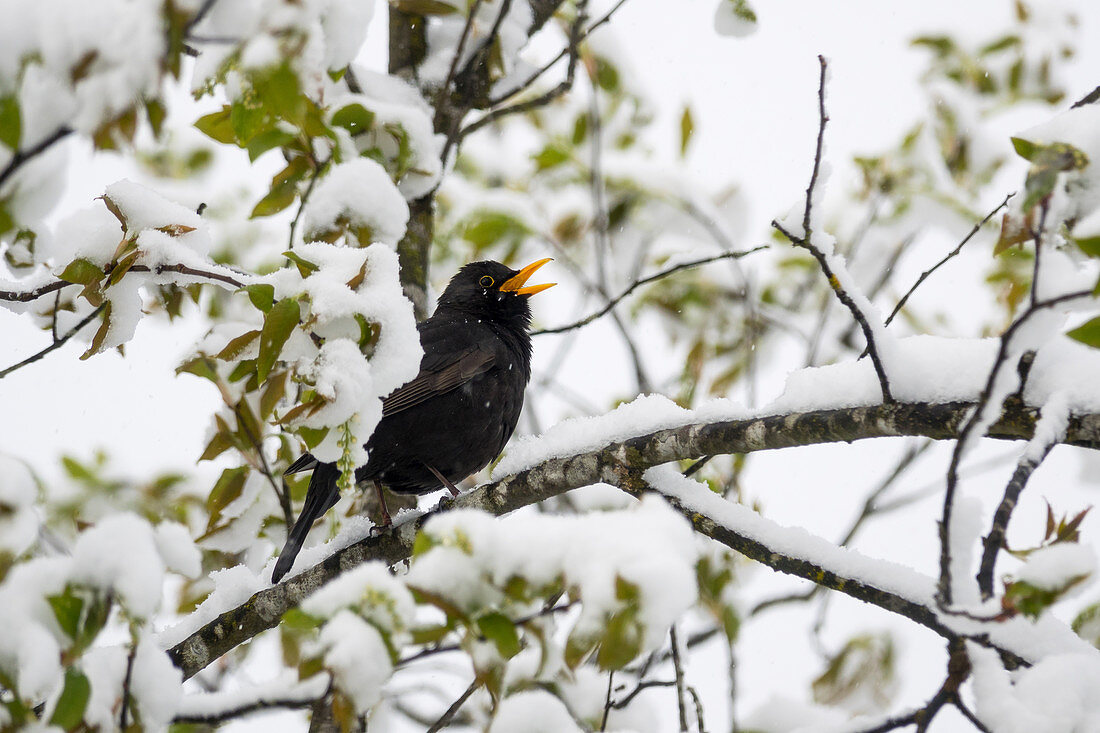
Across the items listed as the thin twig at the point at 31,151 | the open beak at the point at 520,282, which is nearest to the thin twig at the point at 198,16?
the thin twig at the point at 31,151

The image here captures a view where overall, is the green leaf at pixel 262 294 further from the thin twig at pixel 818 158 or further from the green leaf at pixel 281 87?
the thin twig at pixel 818 158

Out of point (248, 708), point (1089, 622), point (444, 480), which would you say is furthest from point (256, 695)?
point (1089, 622)

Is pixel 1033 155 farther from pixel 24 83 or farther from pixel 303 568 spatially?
pixel 303 568

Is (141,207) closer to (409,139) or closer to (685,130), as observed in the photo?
(409,139)

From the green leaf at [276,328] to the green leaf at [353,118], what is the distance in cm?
114

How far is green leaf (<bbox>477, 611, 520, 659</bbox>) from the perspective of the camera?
127cm

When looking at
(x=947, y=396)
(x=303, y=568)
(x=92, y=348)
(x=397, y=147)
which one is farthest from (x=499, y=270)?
(x=947, y=396)

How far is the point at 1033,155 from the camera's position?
1.49 meters

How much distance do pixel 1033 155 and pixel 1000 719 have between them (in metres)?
0.95

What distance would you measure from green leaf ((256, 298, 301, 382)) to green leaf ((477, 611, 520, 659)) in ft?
2.77

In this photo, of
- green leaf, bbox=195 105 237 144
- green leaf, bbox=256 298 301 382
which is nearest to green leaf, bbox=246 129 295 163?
green leaf, bbox=195 105 237 144

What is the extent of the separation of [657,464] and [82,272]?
1.60 metres

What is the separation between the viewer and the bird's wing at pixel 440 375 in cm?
383

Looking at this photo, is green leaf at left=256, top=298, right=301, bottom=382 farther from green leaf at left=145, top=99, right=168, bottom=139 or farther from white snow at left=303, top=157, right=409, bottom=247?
white snow at left=303, top=157, right=409, bottom=247
